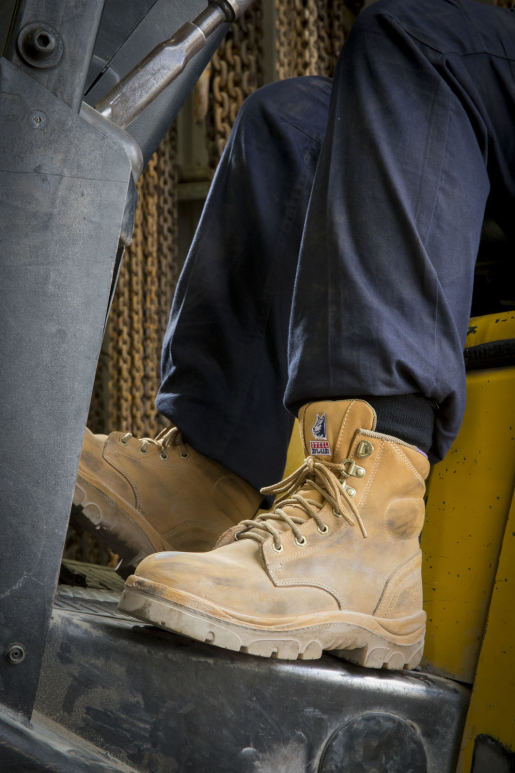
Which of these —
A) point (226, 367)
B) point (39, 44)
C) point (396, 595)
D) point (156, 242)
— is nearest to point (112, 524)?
point (226, 367)

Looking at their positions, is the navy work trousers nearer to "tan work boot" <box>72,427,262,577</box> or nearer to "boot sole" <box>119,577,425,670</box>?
"tan work boot" <box>72,427,262,577</box>

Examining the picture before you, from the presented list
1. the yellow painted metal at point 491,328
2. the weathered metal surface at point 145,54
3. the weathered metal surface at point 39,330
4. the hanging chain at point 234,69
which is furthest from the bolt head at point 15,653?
the hanging chain at point 234,69

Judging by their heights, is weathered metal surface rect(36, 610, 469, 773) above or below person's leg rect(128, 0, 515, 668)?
below

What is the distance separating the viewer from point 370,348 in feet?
2.35

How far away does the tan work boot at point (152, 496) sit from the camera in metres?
0.94

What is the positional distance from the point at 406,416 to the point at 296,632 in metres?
0.26

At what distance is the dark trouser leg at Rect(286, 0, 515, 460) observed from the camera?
0.73 meters

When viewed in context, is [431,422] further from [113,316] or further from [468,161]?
[113,316]

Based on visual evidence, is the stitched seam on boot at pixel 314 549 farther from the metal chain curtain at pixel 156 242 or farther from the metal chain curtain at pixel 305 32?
the metal chain curtain at pixel 305 32

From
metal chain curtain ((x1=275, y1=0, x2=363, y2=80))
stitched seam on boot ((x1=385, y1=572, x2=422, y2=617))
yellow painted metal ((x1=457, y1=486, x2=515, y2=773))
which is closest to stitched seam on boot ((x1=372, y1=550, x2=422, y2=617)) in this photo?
stitched seam on boot ((x1=385, y1=572, x2=422, y2=617))

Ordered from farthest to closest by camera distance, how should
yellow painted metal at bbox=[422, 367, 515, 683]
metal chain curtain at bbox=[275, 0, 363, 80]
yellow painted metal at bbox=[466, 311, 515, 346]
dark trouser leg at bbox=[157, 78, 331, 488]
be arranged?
1. metal chain curtain at bbox=[275, 0, 363, 80]
2. dark trouser leg at bbox=[157, 78, 331, 488]
3. yellow painted metal at bbox=[466, 311, 515, 346]
4. yellow painted metal at bbox=[422, 367, 515, 683]

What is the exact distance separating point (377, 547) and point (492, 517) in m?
0.17

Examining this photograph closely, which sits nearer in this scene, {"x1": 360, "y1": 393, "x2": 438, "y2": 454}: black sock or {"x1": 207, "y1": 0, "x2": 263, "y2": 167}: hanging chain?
{"x1": 360, "y1": 393, "x2": 438, "y2": 454}: black sock

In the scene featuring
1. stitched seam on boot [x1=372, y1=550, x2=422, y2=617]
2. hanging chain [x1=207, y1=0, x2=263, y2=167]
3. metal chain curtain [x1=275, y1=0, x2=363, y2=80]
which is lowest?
stitched seam on boot [x1=372, y1=550, x2=422, y2=617]
